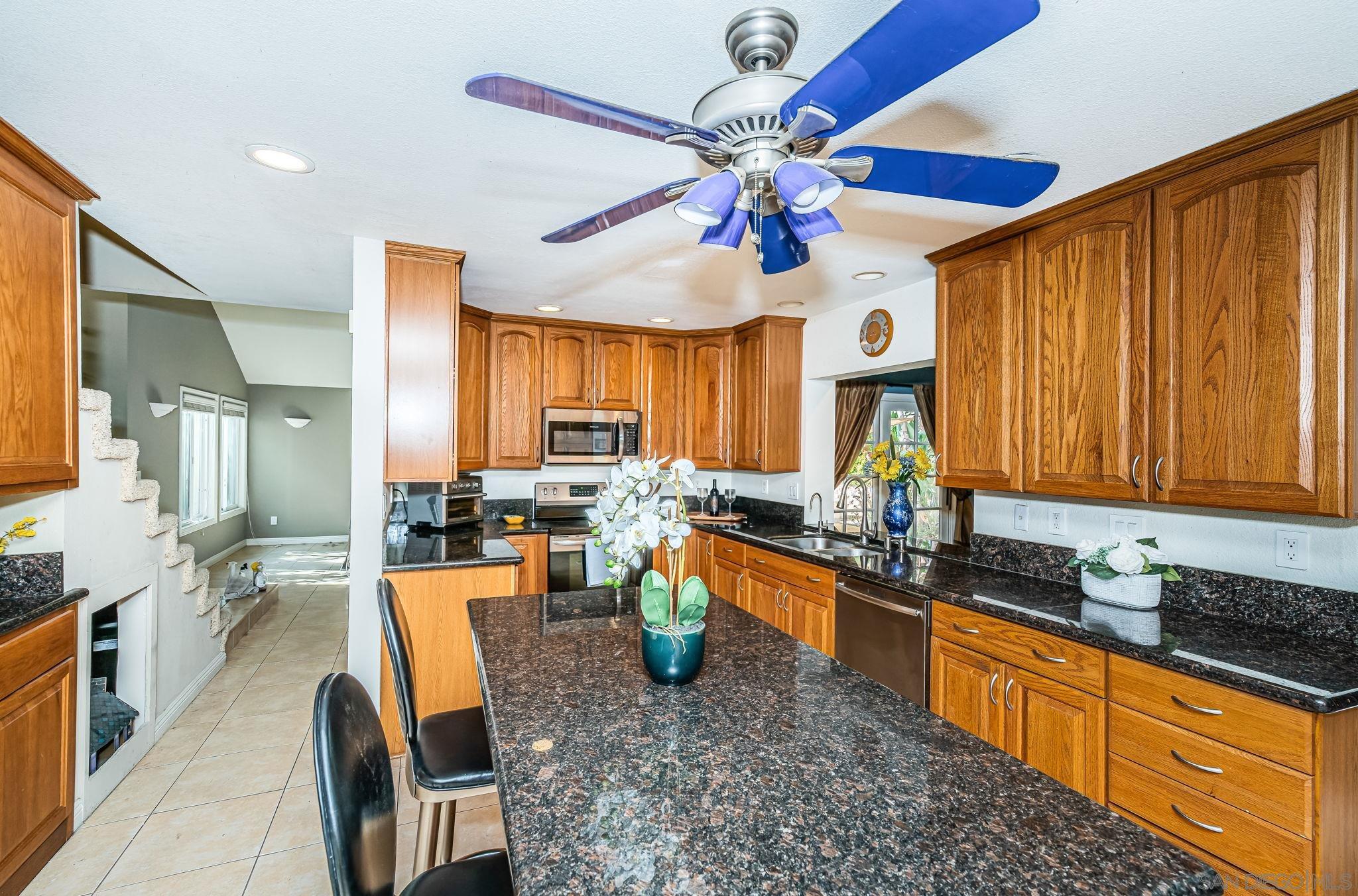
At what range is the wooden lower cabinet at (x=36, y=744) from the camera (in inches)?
73.0

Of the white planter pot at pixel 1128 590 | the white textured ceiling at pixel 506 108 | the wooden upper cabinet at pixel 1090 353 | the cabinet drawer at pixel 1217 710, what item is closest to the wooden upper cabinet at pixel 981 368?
the wooden upper cabinet at pixel 1090 353

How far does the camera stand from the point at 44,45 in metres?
1.39

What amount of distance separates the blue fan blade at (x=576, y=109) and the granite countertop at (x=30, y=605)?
2215mm

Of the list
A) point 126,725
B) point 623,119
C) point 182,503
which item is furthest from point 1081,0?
point 182,503

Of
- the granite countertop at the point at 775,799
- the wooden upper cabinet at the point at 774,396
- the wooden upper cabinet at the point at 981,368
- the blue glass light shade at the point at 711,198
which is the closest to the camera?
the granite countertop at the point at 775,799

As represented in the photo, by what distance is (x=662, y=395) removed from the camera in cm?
473

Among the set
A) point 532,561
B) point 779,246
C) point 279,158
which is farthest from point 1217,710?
point 532,561

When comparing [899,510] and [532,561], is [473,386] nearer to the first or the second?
[532,561]

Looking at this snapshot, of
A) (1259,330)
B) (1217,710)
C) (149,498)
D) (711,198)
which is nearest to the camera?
(711,198)

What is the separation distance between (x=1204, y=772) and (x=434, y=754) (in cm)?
201

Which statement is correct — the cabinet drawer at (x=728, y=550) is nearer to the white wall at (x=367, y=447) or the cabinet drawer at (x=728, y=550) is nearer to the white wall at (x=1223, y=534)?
the white wall at (x=1223, y=534)

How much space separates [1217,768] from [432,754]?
2031 mm

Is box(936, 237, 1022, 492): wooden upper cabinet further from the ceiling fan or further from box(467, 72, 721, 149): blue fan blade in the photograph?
box(467, 72, 721, 149): blue fan blade

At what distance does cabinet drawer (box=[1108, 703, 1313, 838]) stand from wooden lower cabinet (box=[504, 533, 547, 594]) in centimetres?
321
